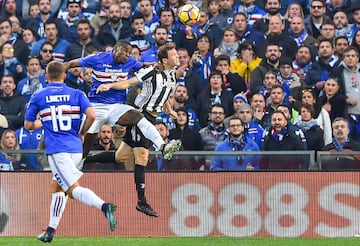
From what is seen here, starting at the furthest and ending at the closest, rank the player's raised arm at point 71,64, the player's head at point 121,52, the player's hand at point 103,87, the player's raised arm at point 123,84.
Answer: the player's head at point 121,52
the player's raised arm at point 123,84
the player's hand at point 103,87
the player's raised arm at point 71,64

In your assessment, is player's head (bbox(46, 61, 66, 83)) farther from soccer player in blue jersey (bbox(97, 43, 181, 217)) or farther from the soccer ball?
the soccer ball

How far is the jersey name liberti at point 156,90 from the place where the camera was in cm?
1680

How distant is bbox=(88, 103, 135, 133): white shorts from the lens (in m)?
16.5

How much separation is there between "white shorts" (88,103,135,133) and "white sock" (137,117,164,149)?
1.04ft

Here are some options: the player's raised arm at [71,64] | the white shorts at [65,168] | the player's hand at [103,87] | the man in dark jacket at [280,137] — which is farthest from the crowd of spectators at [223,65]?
the white shorts at [65,168]

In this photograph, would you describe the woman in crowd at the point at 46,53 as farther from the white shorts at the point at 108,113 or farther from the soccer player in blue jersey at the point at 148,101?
the white shorts at the point at 108,113

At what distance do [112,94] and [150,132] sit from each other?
0.87 m

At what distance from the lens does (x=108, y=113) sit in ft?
54.3

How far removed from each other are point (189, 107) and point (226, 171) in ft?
9.05

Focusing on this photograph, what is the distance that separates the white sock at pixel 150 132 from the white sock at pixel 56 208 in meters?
1.98

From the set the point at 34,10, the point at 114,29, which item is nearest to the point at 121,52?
the point at 114,29

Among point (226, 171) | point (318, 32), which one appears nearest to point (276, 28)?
point (318, 32)

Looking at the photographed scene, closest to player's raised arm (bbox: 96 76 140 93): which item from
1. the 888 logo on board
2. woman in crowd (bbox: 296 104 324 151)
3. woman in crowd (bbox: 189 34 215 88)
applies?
A: the 888 logo on board

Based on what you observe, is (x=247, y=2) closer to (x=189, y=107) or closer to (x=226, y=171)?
(x=189, y=107)
